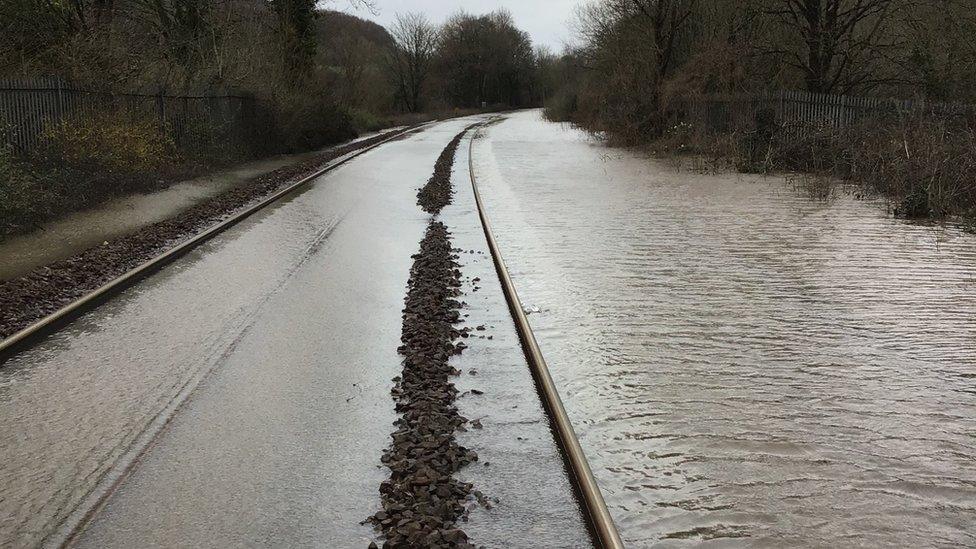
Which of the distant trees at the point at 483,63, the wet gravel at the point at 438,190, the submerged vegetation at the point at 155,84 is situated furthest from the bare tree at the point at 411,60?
the wet gravel at the point at 438,190

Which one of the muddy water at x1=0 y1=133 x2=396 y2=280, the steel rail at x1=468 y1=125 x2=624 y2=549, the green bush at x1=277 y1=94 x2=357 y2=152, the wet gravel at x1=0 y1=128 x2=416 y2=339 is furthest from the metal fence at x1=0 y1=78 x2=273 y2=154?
the steel rail at x1=468 y1=125 x2=624 y2=549

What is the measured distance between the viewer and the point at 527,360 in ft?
22.4

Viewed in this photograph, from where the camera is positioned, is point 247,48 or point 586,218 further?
point 247,48

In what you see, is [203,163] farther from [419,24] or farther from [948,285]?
[419,24]

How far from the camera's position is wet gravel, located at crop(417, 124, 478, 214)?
16.7 m

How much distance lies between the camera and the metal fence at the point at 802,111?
19734 millimetres

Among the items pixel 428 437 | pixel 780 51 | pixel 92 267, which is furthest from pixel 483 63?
pixel 428 437

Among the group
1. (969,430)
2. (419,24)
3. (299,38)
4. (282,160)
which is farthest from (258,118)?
(419,24)

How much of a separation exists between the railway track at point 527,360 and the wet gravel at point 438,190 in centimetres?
261

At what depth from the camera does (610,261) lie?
35.8ft

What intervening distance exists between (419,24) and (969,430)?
105 metres

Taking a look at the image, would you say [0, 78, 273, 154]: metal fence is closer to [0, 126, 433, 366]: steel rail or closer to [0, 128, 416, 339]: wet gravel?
[0, 128, 416, 339]: wet gravel

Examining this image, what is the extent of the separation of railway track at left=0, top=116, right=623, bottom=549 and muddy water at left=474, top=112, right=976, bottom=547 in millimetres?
150

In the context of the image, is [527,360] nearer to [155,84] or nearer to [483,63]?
[155,84]
